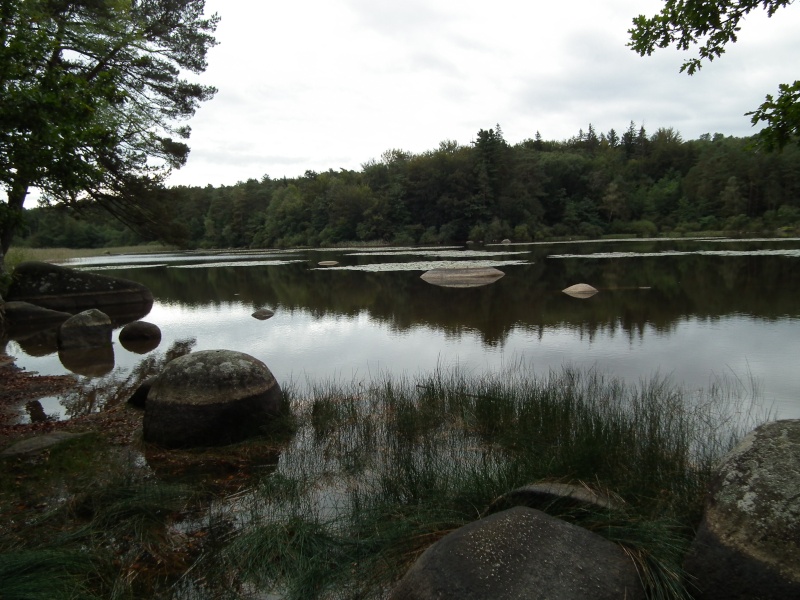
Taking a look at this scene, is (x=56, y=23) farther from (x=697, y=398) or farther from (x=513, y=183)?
(x=513, y=183)

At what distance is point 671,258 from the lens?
116 ft

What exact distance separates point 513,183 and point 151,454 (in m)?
78.3

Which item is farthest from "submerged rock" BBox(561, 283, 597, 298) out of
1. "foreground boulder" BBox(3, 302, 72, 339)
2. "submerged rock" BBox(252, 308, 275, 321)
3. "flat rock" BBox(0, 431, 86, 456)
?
"foreground boulder" BBox(3, 302, 72, 339)

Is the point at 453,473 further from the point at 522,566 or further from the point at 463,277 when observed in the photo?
the point at 463,277

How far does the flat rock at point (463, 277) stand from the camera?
86.5ft

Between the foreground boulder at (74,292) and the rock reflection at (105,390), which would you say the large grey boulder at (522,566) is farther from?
the foreground boulder at (74,292)

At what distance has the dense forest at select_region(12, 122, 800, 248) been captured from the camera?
72.4 metres

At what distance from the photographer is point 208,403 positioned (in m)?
7.03

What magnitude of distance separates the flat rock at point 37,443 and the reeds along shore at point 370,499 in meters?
0.33

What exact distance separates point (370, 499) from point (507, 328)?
10843mm

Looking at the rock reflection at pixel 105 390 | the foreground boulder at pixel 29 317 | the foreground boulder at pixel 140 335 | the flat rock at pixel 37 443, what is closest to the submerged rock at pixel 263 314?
the foreground boulder at pixel 140 335

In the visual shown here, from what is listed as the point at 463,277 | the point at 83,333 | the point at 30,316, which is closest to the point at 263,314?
the point at 83,333

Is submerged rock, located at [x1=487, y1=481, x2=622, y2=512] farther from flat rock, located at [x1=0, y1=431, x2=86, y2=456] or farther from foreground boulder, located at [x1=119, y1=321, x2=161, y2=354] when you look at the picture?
foreground boulder, located at [x1=119, y1=321, x2=161, y2=354]

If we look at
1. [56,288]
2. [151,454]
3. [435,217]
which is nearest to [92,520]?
[151,454]
